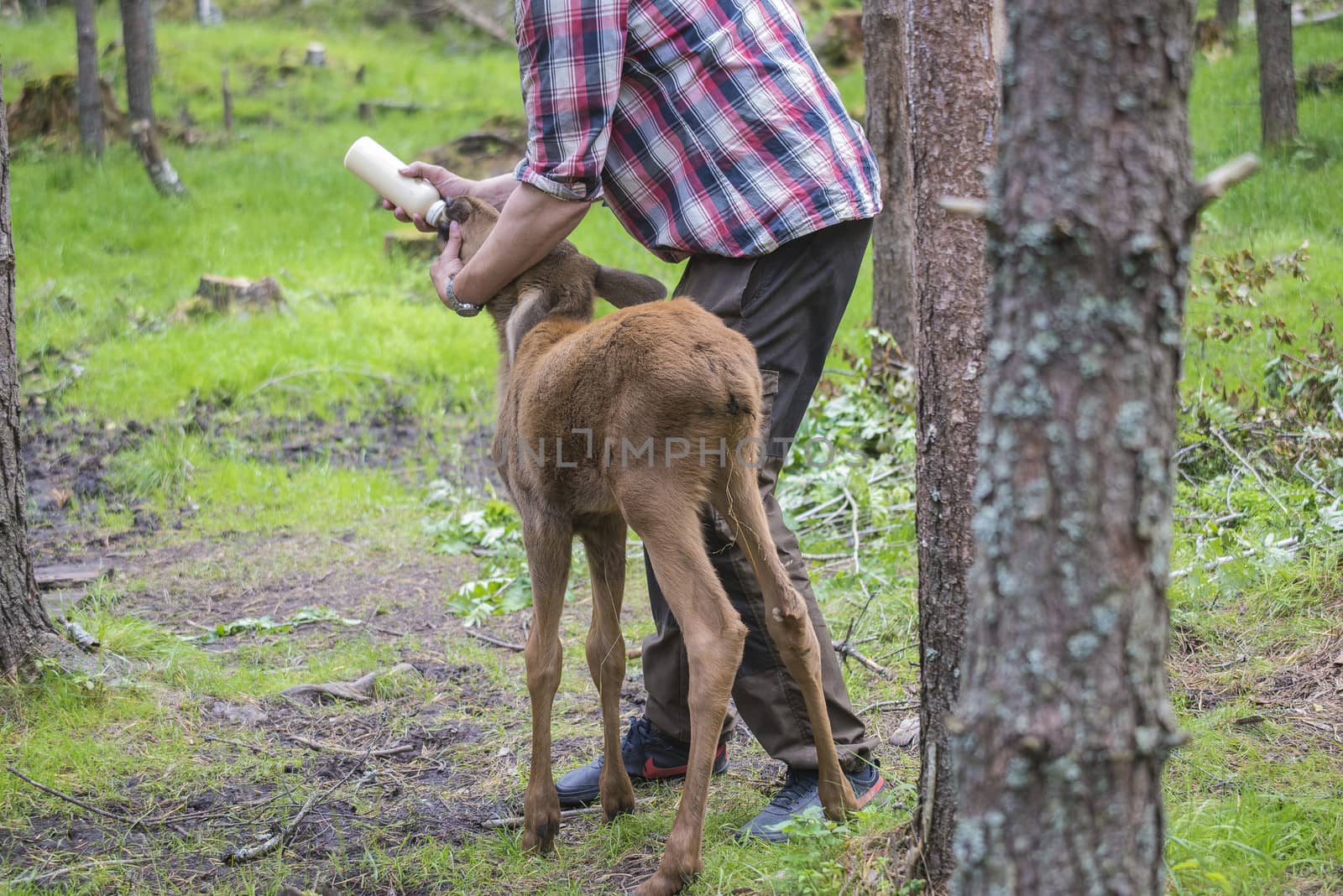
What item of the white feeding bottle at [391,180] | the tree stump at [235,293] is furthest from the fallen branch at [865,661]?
the tree stump at [235,293]

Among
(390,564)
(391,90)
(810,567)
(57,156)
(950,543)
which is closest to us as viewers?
(950,543)

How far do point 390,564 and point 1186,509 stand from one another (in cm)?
395

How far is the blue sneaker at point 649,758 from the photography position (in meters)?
3.64

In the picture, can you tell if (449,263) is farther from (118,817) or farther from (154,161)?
(154,161)

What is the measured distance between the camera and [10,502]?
→ 3.99 meters

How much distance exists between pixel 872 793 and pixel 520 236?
→ 6.32ft

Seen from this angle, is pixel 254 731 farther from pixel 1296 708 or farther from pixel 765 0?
pixel 1296 708

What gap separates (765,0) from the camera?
3186 mm

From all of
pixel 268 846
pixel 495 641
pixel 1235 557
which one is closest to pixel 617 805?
pixel 268 846

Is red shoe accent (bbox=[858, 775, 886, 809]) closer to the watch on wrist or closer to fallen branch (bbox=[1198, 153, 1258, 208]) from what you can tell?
the watch on wrist

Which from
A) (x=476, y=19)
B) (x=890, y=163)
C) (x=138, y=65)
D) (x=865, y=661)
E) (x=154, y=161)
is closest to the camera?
(x=865, y=661)

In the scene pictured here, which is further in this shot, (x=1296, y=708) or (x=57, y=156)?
(x=57, y=156)

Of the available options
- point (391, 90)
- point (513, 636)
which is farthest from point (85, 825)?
point (391, 90)

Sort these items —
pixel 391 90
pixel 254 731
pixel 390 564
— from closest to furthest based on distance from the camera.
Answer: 1. pixel 254 731
2. pixel 390 564
3. pixel 391 90
